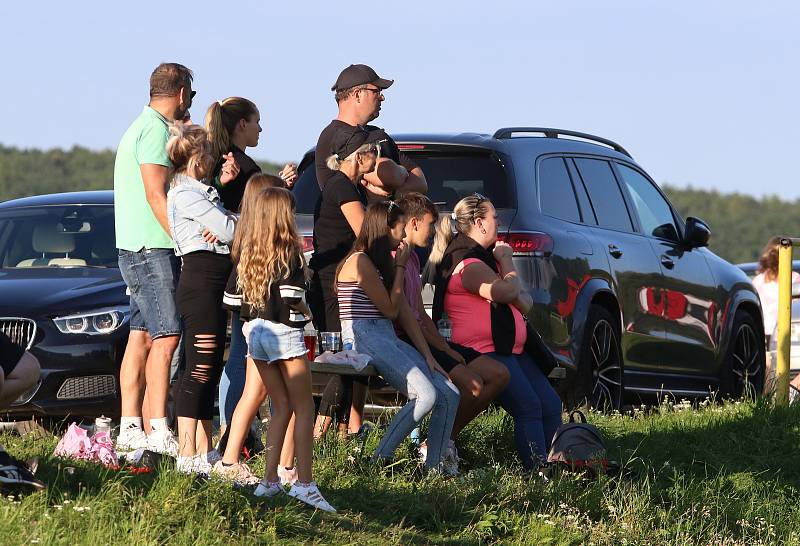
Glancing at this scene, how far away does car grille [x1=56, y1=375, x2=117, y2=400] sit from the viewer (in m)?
9.13

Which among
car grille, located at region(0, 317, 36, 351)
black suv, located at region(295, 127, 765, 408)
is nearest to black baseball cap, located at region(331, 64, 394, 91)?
black suv, located at region(295, 127, 765, 408)

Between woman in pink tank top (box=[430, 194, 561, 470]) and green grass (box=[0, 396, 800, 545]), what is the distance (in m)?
0.30

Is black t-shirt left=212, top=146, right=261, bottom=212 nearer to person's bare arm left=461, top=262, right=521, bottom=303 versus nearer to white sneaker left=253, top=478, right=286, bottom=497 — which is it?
person's bare arm left=461, top=262, right=521, bottom=303

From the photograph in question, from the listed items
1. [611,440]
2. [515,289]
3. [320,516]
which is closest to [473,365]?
[515,289]

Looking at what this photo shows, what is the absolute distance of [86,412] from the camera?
30.1 feet

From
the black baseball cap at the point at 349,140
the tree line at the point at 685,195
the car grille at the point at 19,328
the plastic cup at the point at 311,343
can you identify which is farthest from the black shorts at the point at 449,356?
the tree line at the point at 685,195

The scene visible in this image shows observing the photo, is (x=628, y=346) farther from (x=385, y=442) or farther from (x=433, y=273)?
(x=385, y=442)

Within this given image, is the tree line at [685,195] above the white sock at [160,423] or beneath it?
beneath

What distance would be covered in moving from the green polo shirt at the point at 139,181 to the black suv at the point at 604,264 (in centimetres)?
135

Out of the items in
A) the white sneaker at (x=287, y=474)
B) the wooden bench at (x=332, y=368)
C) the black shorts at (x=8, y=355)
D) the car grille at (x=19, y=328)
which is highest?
the black shorts at (x=8, y=355)

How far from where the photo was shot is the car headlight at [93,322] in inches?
366

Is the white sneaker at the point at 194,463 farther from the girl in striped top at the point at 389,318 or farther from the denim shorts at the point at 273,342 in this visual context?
the girl in striped top at the point at 389,318

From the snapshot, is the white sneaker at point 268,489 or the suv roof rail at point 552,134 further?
the suv roof rail at point 552,134

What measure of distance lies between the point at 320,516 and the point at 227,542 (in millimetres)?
763
